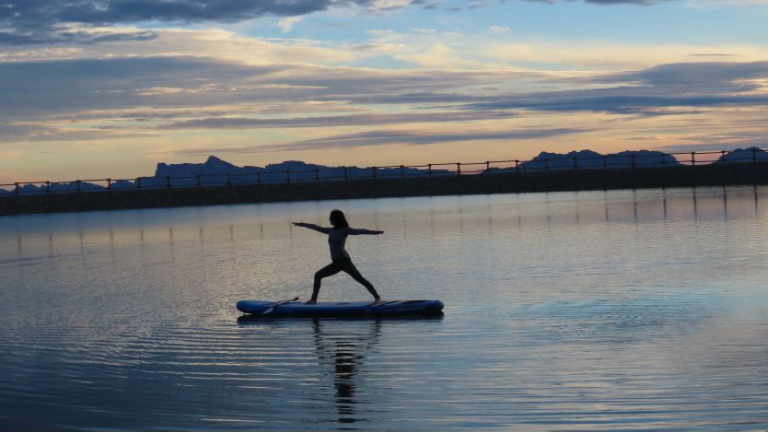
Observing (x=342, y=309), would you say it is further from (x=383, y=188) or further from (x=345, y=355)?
(x=383, y=188)

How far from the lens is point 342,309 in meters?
16.4

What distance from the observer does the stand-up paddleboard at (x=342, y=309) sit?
16.1 m

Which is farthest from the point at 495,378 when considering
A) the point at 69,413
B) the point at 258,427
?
the point at 69,413

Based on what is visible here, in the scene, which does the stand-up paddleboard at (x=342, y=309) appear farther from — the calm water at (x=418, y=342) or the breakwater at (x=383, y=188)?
the breakwater at (x=383, y=188)

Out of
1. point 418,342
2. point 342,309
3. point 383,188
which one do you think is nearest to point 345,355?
point 418,342

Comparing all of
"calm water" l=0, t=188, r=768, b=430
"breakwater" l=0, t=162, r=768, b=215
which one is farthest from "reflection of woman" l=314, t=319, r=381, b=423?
"breakwater" l=0, t=162, r=768, b=215

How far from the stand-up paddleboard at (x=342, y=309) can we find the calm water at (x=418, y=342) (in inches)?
13.8

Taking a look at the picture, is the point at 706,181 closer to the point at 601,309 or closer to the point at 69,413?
the point at 601,309

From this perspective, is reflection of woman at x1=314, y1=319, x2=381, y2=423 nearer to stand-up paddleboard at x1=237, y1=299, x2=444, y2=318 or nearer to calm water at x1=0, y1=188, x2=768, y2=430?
calm water at x1=0, y1=188, x2=768, y2=430

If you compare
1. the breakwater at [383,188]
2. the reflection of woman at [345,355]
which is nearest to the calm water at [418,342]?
the reflection of woman at [345,355]

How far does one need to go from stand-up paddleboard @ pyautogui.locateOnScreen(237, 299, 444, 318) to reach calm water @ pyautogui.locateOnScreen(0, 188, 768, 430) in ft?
1.15

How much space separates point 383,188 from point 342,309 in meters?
59.2

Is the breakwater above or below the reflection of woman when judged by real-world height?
above

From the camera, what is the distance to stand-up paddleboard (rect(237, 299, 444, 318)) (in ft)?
52.7
